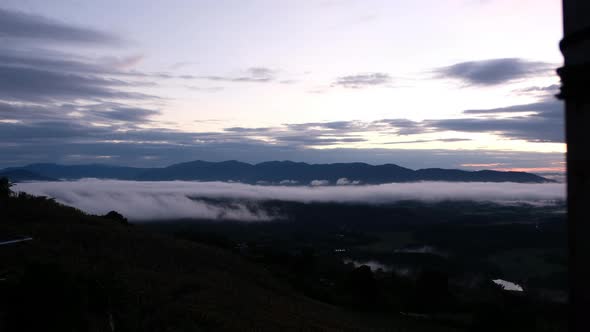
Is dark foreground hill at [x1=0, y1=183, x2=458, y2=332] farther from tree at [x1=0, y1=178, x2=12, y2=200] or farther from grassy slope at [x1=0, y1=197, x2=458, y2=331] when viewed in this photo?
tree at [x1=0, y1=178, x2=12, y2=200]

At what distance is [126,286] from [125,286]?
97mm

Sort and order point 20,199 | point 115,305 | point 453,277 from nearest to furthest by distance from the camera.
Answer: point 115,305 → point 20,199 → point 453,277

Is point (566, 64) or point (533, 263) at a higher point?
point (566, 64)

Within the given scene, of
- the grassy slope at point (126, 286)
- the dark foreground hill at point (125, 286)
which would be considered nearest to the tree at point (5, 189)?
the dark foreground hill at point (125, 286)

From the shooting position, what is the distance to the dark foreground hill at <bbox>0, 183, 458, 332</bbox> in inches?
462

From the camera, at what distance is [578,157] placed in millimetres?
3299

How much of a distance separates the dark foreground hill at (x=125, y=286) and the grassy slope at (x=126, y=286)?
35mm

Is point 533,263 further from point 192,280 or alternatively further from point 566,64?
point 566,64

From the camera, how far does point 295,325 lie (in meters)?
18.9

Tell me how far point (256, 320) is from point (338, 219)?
183238 millimetres

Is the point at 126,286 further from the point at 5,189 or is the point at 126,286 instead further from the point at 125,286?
the point at 5,189

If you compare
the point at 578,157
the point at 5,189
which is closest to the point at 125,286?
the point at 578,157

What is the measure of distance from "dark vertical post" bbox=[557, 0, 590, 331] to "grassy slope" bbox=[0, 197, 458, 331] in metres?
11.5

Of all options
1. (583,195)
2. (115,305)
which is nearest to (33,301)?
(115,305)
